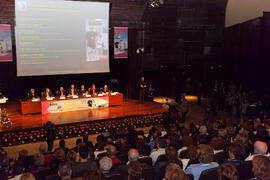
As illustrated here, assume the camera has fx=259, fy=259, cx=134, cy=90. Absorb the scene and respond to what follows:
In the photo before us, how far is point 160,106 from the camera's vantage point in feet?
41.9

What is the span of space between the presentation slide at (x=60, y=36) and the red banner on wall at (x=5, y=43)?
57cm

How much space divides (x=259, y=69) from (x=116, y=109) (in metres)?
7.77

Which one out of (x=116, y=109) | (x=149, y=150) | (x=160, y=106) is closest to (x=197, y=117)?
(x=160, y=106)

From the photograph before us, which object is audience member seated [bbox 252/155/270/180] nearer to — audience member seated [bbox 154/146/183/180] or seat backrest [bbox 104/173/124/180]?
audience member seated [bbox 154/146/183/180]

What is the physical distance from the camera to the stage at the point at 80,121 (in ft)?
30.3

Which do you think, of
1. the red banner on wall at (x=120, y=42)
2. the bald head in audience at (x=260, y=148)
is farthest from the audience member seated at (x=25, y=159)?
the red banner on wall at (x=120, y=42)

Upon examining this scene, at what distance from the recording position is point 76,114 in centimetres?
1105

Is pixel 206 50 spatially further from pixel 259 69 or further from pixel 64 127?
pixel 64 127

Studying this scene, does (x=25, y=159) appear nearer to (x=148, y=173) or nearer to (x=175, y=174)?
(x=148, y=173)

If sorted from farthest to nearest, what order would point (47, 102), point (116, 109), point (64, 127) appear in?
point (116, 109), point (47, 102), point (64, 127)

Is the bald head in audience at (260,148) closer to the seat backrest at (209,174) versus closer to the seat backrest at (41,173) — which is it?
the seat backrest at (209,174)

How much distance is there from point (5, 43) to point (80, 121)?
504 cm

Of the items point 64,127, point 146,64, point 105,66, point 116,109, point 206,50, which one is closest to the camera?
point 64,127

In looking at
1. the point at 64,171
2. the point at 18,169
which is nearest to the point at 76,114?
the point at 18,169
